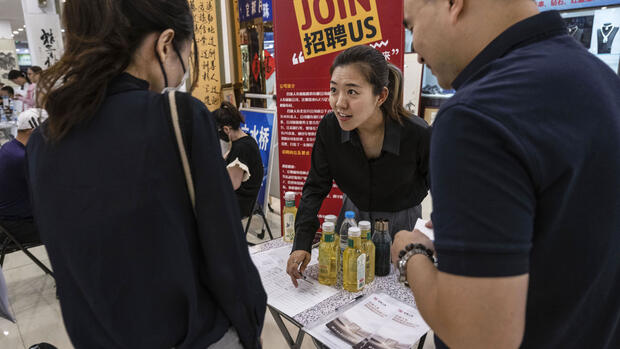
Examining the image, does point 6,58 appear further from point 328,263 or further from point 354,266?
point 354,266

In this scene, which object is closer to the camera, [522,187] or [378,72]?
[522,187]

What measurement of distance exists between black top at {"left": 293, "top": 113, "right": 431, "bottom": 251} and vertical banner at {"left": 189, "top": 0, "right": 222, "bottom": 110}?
276 centimetres

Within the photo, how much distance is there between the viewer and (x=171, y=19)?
2.27 ft

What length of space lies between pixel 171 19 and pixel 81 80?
20 centimetres

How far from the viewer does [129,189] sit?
624 mm

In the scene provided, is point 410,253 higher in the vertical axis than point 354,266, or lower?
higher

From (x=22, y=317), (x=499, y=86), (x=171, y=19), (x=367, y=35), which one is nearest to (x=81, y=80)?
(x=171, y=19)

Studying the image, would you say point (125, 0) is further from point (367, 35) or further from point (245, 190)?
point (245, 190)

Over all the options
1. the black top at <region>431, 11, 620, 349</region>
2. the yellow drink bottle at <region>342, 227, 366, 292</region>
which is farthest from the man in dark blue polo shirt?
the yellow drink bottle at <region>342, 227, 366, 292</region>

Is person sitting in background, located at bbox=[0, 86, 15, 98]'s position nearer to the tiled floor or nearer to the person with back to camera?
the tiled floor

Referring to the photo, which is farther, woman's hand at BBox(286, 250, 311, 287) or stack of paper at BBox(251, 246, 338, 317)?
woman's hand at BBox(286, 250, 311, 287)

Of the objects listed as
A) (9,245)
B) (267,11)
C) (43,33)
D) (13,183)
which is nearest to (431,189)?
(13,183)

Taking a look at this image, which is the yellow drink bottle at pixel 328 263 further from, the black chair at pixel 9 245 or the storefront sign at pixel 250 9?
the storefront sign at pixel 250 9

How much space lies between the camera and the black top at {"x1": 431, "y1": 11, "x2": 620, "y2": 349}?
0.48 meters
